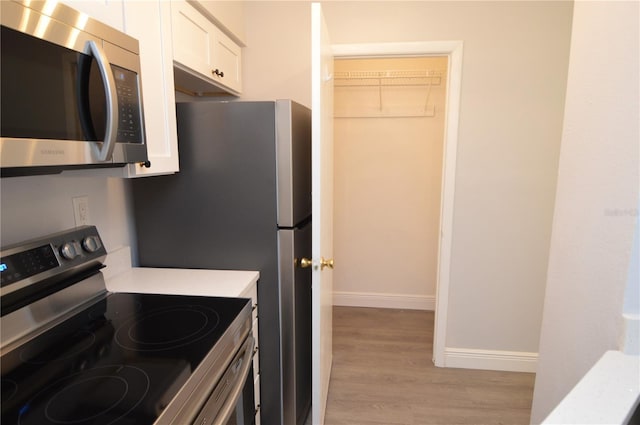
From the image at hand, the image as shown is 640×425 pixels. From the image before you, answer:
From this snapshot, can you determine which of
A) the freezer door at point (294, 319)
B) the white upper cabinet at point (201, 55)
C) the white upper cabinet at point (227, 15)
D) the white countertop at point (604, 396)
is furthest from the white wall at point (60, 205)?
the white countertop at point (604, 396)

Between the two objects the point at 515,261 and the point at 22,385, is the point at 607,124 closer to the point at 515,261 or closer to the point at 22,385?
the point at 515,261

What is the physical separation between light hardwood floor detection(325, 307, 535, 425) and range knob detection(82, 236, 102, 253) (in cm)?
143

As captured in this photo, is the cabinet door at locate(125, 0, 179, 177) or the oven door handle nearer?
the oven door handle

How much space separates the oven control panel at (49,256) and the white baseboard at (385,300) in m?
2.27

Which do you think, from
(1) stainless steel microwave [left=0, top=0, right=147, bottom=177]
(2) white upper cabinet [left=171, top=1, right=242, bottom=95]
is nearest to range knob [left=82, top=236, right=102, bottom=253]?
(1) stainless steel microwave [left=0, top=0, right=147, bottom=177]

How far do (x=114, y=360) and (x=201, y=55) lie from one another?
1.31 meters

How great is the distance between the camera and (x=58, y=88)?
0.81 meters

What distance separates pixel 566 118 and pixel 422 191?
1.79 metres

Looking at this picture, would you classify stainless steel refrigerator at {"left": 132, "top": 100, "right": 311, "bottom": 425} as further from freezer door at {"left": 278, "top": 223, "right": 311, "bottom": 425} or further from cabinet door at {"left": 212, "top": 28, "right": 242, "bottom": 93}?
cabinet door at {"left": 212, "top": 28, "right": 242, "bottom": 93}

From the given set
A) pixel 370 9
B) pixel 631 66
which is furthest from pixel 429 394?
pixel 370 9

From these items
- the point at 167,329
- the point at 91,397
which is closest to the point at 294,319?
the point at 167,329

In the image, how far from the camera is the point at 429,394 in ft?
6.69

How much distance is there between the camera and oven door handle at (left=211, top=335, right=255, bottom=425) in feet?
3.32

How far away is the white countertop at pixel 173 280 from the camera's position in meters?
1.33
